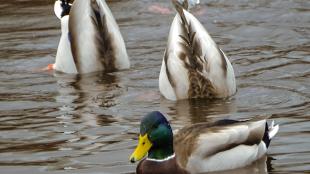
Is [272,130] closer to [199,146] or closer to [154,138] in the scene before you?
[199,146]

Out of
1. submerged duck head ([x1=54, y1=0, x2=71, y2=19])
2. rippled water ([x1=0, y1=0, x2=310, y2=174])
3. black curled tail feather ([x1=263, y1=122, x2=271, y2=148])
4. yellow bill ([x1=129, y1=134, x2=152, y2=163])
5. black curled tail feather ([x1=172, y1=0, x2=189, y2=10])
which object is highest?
black curled tail feather ([x1=172, y1=0, x2=189, y2=10])

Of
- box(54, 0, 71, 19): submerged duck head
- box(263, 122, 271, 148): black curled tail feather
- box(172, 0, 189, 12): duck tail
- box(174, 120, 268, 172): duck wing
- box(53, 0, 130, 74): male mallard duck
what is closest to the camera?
box(174, 120, 268, 172): duck wing

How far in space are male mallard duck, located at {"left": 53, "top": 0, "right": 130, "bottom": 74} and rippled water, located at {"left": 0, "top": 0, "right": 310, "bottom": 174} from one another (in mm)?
191

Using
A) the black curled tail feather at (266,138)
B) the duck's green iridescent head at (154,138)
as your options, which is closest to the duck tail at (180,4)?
the black curled tail feather at (266,138)

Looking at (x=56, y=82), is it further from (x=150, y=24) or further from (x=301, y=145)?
(x=301, y=145)

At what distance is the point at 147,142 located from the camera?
811cm

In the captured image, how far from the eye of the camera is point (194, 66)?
427 inches

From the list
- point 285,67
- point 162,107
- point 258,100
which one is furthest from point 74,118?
point 285,67

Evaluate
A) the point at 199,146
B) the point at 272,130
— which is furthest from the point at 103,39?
the point at 199,146

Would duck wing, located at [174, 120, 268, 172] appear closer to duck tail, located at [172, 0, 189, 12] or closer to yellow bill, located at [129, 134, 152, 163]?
yellow bill, located at [129, 134, 152, 163]

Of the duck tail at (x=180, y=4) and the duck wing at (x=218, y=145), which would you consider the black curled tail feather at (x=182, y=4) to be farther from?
the duck wing at (x=218, y=145)

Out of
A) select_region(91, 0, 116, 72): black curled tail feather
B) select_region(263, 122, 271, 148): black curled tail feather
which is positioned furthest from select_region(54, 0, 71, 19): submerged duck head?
select_region(263, 122, 271, 148): black curled tail feather

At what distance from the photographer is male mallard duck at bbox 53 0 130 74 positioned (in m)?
12.4

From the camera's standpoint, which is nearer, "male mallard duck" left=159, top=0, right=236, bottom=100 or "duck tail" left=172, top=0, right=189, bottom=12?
"male mallard duck" left=159, top=0, right=236, bottom=100
